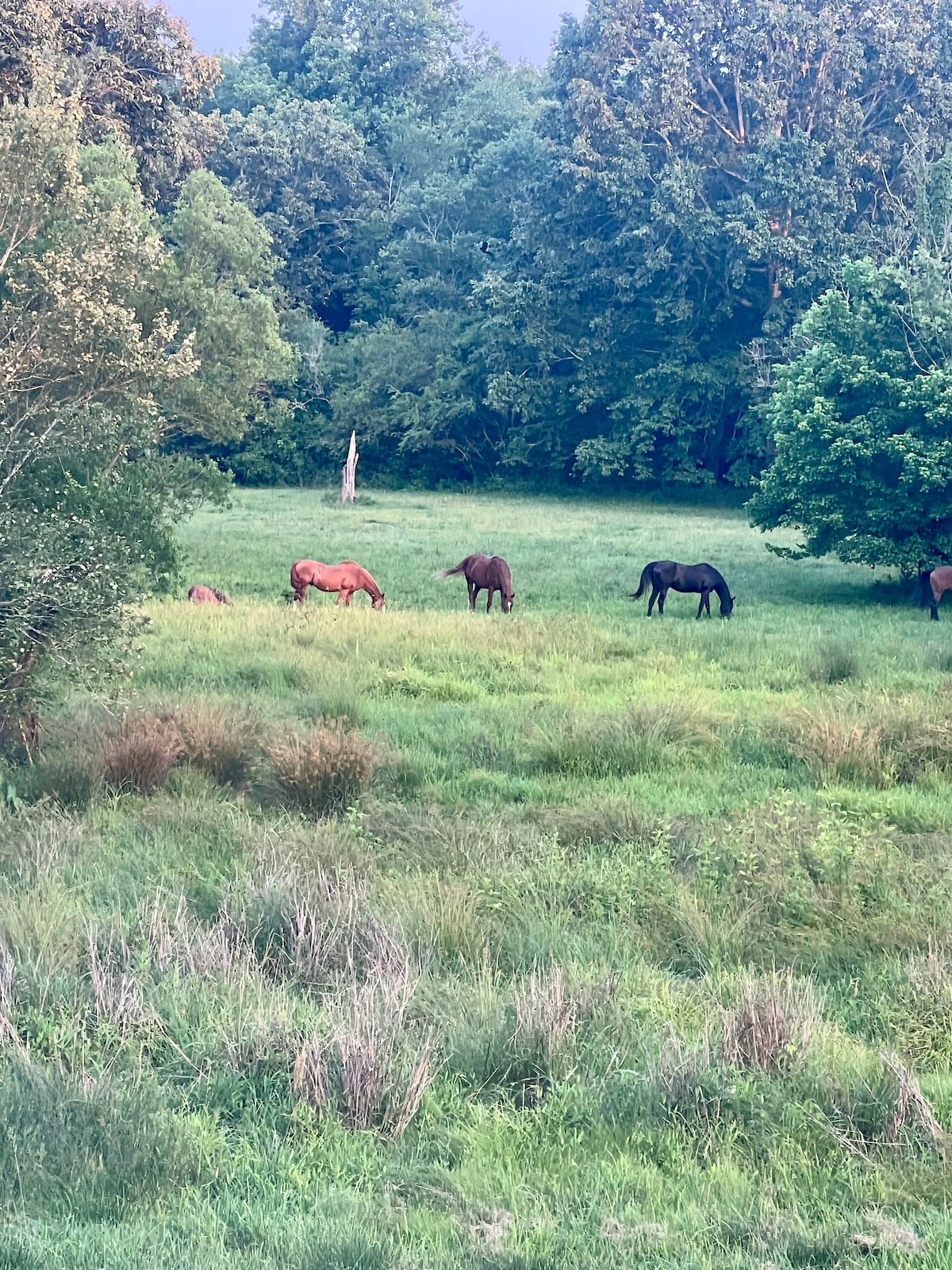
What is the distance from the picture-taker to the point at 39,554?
8219mm

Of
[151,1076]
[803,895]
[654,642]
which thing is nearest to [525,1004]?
[151,1076]

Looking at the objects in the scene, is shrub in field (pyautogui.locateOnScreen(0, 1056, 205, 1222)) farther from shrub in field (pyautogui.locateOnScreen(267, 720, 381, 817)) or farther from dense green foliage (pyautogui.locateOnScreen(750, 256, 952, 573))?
dense green foliage (pyautogui.locateOnScreen(750, 256, 952, 573))

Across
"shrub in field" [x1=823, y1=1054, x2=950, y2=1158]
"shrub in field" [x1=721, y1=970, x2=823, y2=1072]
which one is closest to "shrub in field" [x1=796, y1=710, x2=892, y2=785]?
"shrub in field" [x1=721, y1=970, x2=823, y2=1072]

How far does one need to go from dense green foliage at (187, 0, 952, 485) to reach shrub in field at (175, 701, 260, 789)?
27.5 meters

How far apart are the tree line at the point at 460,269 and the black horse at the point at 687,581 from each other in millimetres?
2613

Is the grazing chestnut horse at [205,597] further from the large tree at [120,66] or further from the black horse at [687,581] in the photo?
the large tree at [120,66]

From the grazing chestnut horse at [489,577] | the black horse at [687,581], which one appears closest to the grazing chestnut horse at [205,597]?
the grazing chestnut horse at [489,577]

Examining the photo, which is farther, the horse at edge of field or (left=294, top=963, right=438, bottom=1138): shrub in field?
the horse at edge of field

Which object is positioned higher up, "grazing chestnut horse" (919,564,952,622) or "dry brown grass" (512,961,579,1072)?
"grazing chestnut horse" (919,564,952,622)

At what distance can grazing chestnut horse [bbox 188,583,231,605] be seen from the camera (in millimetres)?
16594

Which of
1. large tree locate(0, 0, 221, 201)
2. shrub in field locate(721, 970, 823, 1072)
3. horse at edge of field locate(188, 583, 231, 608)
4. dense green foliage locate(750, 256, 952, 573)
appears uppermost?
large tree locate(0, 0, 221, 201)

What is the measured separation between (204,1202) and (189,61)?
26.4 meters

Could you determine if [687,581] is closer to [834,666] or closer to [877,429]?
[877,429]

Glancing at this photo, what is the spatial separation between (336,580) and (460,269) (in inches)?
1339
